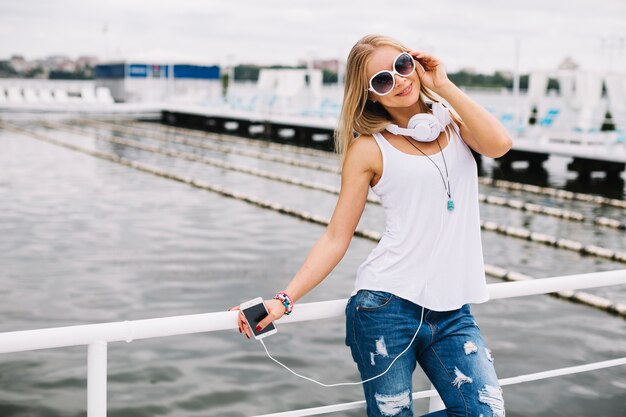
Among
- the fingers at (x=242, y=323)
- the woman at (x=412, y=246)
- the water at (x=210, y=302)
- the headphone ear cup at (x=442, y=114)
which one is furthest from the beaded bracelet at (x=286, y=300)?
the water at (x=210, y=302)

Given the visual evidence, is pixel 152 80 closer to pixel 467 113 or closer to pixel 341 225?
pixel 341 225

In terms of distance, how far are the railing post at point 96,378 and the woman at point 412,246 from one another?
0.41m

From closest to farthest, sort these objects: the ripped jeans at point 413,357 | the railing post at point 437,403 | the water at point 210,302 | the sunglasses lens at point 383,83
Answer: the ripped jeans at point 413,357 < the sunglasses lens at point 383,83 < the railing post at point 437,403 < the water at point 210,302

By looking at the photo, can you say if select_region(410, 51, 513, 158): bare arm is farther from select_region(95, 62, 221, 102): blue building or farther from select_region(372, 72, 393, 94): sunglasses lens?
select_region(95, 62, 221, 102): blue building

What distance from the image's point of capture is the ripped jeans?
2193 mm

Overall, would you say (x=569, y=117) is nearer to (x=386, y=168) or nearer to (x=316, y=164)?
(x=316, y=164)

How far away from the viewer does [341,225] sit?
2.34 meters

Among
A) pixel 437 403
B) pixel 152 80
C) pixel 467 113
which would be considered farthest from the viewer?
pixel 152 80

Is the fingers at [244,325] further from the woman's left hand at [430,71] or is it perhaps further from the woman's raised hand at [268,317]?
the woman's left hand at [430,71]

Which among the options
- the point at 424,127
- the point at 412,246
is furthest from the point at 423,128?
the point at 412,246

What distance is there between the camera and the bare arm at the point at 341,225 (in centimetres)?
229

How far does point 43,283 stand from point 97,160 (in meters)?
11.2

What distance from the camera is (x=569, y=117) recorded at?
1944 centimetres

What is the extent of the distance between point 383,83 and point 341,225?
1.44ft
